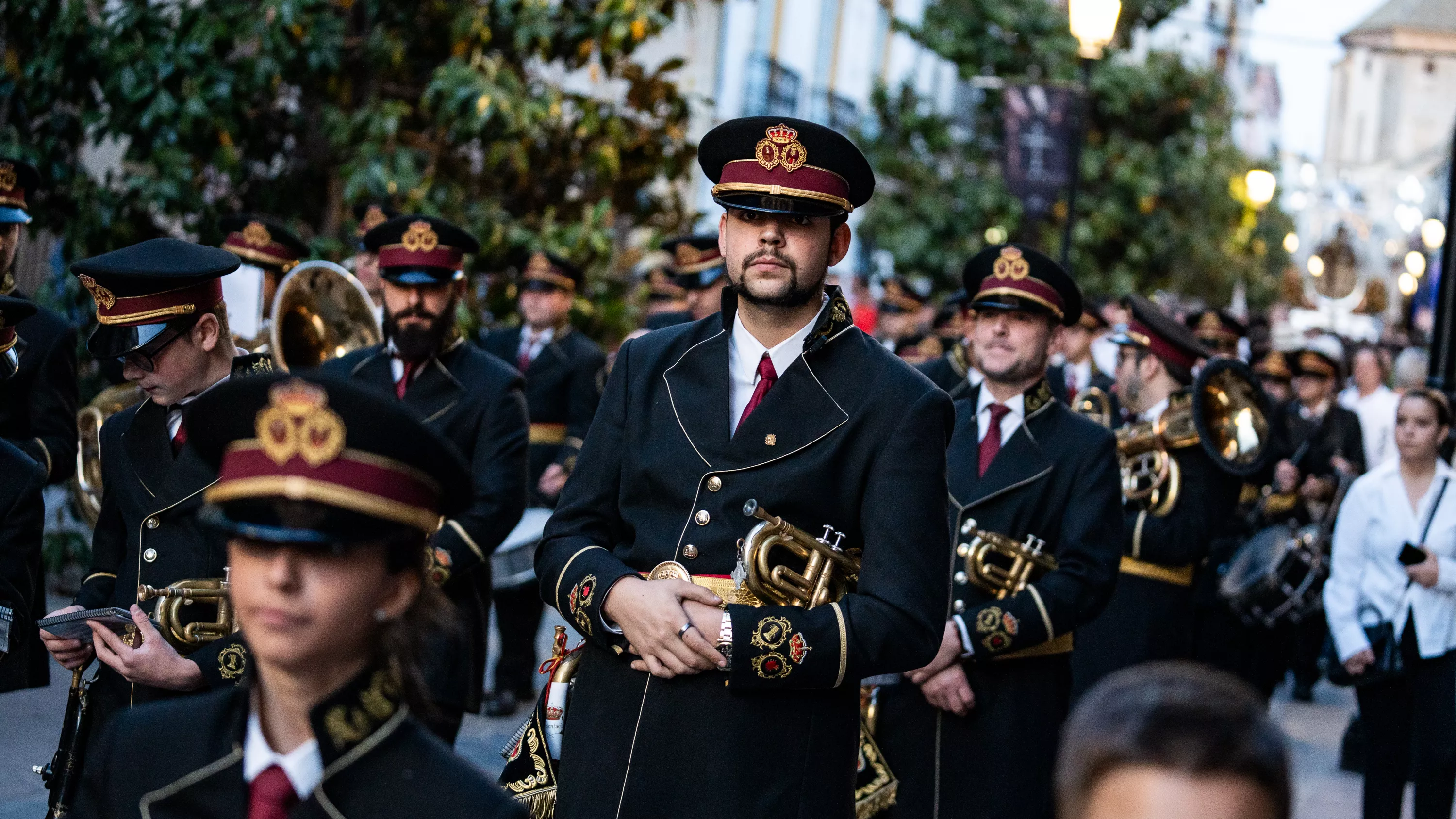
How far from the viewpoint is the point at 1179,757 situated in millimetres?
1909

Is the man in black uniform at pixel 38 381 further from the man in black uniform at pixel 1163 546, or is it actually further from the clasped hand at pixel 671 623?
the man in black uniform at pixel 1163 546

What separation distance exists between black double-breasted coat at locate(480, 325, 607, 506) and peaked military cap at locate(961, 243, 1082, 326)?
483 centimetres

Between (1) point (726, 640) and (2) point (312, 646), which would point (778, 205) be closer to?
(1) point (726, 640)

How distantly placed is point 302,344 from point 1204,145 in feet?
65.1

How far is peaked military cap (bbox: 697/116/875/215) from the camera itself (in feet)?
12.0

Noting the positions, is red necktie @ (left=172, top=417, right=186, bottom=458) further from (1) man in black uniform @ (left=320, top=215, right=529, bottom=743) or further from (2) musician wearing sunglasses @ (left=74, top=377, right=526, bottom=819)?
A: (2) musician wearing sunglasses @ (left=74, top=377, right=526, bottom=819)

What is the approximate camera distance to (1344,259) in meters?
38.9

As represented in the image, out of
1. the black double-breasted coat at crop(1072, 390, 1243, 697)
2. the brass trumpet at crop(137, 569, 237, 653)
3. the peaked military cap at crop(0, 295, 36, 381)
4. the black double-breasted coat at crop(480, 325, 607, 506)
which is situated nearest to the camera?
the brass trumpet at crop(137, 569, 237, 653)

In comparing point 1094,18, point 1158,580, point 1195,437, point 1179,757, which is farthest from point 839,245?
point 1094,18

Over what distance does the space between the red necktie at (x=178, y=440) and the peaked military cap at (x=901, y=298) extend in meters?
11.2

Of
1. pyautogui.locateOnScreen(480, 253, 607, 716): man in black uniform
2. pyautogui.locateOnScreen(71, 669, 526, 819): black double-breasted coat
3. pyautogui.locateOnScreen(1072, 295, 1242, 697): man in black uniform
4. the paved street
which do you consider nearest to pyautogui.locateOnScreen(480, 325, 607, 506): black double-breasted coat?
pyautogui.locateOnScreen(480, 253, 607, 716): man in black uniform

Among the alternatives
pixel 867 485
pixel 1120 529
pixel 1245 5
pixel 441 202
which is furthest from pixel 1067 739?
pixel 1245 5

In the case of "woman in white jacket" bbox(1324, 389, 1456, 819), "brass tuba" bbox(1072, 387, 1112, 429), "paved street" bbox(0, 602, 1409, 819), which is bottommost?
"paved street" bbox(0, 602, 1409, 819)

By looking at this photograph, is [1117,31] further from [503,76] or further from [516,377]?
[516,377]
